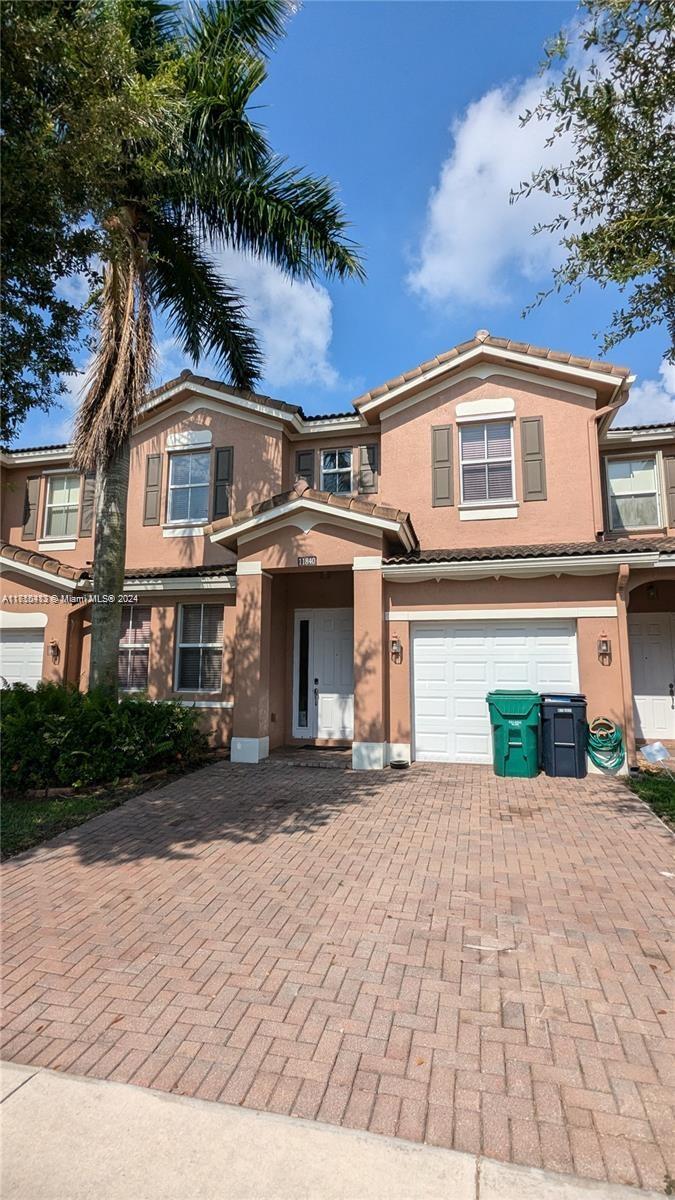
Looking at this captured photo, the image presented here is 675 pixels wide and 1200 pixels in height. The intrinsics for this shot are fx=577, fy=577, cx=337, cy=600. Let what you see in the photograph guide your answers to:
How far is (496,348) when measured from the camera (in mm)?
12156

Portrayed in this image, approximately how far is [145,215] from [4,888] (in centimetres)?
1074

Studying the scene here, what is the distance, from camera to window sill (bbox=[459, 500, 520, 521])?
11.9m

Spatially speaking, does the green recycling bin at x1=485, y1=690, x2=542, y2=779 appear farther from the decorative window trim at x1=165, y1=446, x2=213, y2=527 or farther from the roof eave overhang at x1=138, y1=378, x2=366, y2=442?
the decorative window trim at x1=165, y1=446, x2=213, y2=527

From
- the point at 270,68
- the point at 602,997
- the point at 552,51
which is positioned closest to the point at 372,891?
the point at 602,997

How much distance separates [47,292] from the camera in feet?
19.3

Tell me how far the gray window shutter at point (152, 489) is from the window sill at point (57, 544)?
2491mm

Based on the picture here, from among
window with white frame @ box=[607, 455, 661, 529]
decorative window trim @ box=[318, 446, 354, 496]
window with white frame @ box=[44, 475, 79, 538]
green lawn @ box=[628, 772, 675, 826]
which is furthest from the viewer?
window with white frame @ box=[44, 475, 79, 538]

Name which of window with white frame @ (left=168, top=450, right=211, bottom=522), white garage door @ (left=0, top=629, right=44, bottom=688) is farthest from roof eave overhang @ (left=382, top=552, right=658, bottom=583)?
white garage door @ (left=0, top=629, right=44, bottom=688)

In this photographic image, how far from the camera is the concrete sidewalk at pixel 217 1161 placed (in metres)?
2.28

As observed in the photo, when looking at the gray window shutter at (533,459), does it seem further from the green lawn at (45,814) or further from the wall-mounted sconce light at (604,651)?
the green lawn at (45,814)

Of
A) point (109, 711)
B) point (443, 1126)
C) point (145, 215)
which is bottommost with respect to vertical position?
point (443, 1126)

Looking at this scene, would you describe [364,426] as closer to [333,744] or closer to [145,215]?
[145,215]

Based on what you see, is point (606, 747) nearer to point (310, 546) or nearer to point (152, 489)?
point (310, 546)

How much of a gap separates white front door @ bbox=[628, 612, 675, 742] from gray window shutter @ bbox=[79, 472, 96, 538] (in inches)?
530
